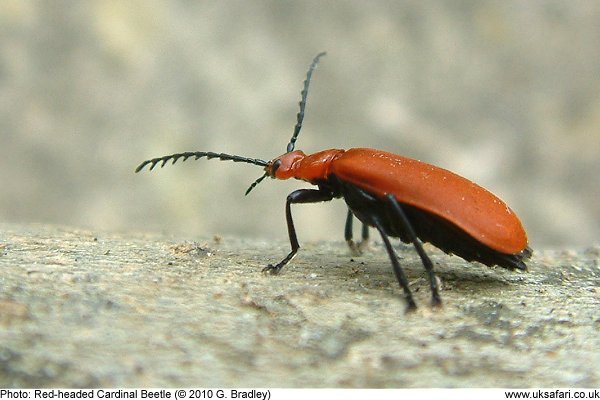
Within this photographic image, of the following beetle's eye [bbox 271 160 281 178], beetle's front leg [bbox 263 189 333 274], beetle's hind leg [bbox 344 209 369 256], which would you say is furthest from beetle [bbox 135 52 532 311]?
beetle's hind leg [bbox 344 209 369 256]

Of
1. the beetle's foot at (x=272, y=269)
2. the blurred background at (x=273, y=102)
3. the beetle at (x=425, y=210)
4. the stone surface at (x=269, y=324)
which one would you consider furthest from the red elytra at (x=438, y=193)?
the blurred background at (x=273, y=102)

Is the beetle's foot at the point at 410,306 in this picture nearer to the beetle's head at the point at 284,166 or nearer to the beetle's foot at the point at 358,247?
the beetle's head at the point at 284,166

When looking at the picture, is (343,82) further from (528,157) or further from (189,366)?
(189,366)

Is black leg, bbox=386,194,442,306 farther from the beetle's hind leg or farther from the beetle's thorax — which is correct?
the beetle's hind leg

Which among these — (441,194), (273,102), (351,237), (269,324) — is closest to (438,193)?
(441,194)

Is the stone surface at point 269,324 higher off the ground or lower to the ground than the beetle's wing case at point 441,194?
lower

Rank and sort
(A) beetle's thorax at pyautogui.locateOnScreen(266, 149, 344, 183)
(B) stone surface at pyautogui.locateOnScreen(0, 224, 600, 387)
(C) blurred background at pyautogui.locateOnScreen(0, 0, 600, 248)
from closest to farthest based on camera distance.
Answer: (B) stone surface at pyautogui.locateOnScreen(0, 224, 600, 387), (A) beetle's thorax at pyautogui.locateOnScreen(266, 149, 344, 183), (C) blurred background at pyautogui.locateOnScreen(0, 0, 600, 248)

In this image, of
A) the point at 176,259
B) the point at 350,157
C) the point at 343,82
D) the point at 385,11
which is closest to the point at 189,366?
the point at 176,259
